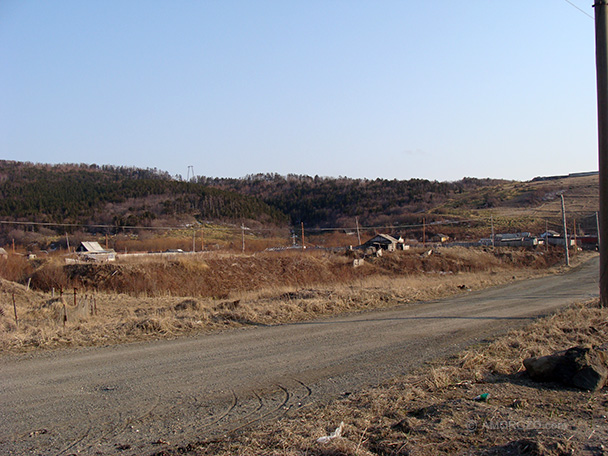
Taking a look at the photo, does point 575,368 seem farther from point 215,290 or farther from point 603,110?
point 215,290

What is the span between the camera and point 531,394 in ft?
20.6

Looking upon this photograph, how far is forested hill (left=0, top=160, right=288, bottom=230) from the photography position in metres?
92.0

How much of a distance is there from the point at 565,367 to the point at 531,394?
0.82m

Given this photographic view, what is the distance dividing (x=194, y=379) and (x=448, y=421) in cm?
396

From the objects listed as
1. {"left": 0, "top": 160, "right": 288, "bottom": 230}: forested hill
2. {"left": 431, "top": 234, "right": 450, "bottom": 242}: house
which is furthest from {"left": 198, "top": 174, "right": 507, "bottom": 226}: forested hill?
{"left": 431, "top": 234, "right": 450, "bottom": 242}: house

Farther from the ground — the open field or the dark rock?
the dark rock

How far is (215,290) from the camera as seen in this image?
30844mm

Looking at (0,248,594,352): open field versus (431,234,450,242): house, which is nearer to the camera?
(0,248,594,352): open field

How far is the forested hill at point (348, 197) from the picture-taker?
125188mm

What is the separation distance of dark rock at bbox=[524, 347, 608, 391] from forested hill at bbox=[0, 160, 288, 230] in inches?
3596

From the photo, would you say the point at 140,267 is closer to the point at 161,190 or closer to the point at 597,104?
the point at 597,104

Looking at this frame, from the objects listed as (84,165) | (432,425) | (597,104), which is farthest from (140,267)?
(84,165)

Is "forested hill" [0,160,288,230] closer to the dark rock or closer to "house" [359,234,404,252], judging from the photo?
"house" [359,234,404,252]

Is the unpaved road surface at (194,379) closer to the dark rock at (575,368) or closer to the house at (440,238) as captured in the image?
the dark rock at (575,368)
